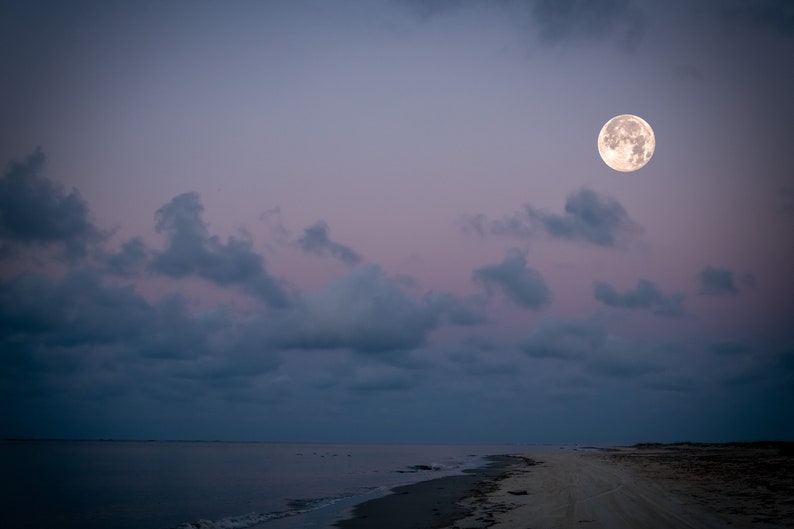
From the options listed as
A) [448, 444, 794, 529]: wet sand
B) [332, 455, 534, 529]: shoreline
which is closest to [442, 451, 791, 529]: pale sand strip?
[448, 444, 794, 529]: wet sand

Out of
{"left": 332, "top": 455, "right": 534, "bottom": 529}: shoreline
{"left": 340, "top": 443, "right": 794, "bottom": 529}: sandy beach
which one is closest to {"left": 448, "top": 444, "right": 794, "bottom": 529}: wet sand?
{"left": 340, "top": 443, "right": 794, "bottom": 529}: sandy beach

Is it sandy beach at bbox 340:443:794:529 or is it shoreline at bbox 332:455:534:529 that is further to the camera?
shoreline at bbox 332:455:534:529

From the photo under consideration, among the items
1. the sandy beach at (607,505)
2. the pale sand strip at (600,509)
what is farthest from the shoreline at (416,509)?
the pale sand strip at (600,509)

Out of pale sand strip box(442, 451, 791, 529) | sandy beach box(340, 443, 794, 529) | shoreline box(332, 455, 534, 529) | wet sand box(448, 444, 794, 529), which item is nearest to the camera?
pale sand strip box(442, 451, 791, 529)

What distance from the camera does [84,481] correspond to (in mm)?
53344

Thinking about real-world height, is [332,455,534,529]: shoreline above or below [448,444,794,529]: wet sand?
below

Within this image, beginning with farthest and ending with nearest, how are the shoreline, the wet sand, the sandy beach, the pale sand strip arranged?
the shoreline
the sandy beach
the wet sand
the pale sand strip

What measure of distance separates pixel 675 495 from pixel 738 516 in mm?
7315

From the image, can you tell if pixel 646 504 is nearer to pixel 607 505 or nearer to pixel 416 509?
pixel 607 505

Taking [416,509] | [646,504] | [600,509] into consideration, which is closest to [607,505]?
[600,509]

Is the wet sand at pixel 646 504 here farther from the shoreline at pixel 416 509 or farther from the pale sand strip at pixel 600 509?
Answer: the shoreline at pixel 416 509

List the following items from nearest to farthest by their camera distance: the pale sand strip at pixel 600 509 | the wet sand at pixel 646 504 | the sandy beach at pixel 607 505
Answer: the pale sand strip at pixel 600 509 → the wet sand at pixel 646 504 → the sandy beach at pixel 607 505

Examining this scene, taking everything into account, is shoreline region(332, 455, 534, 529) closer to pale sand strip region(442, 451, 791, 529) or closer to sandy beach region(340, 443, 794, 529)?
sandy beach region(340, 443, 794, 529)

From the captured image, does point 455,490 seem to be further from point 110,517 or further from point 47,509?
point 47,509
